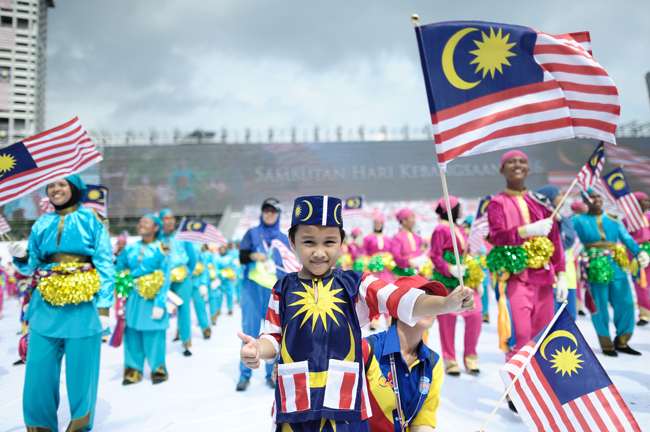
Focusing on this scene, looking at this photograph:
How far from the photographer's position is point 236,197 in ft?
121

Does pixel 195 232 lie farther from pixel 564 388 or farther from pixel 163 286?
pixel 564 388

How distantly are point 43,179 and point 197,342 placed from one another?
16.9 ft

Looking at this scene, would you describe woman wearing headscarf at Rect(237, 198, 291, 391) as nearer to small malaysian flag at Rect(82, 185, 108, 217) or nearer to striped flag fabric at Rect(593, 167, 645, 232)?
small malaysian flag at Rect(82, 185, 108, 217)

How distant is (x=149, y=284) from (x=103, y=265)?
1830 millimetres

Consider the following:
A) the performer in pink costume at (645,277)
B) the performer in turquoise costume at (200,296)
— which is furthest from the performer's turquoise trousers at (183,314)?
the performer in pink costume at (645,277)

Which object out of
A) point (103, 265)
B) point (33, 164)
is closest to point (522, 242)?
point (103, 265)

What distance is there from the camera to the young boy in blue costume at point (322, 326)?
172 centimetres

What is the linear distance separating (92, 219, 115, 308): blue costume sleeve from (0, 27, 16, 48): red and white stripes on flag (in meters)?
84.7

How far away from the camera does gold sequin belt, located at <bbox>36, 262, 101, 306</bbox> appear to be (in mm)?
3232

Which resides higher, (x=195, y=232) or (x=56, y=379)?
(x=195, y=232)

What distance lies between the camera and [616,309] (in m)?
5.50

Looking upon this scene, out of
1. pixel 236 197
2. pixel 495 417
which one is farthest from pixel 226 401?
pixel 236 197

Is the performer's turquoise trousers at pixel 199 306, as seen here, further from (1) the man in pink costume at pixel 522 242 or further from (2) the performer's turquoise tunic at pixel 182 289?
(1) the man in pink costume at pixel 522 242

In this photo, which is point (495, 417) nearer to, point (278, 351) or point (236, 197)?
point (278, 351)
